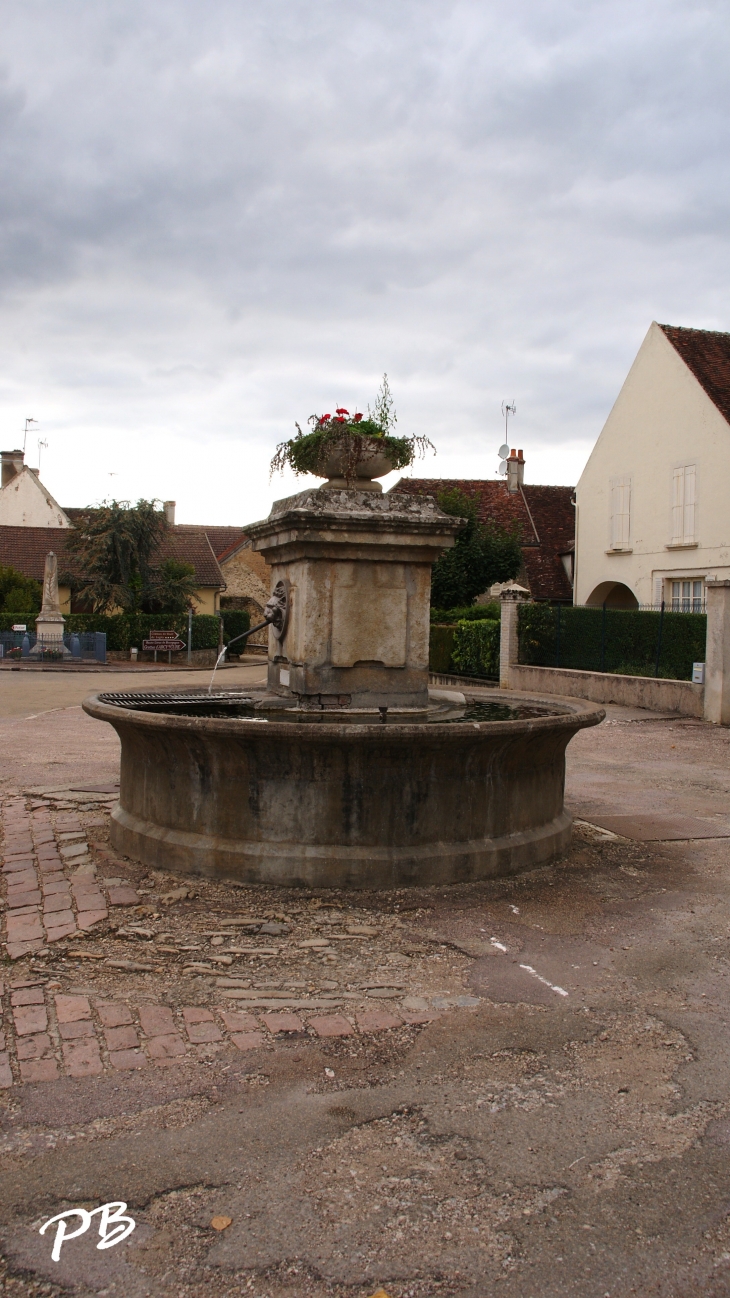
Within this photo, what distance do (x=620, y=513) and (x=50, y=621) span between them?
19206 mm

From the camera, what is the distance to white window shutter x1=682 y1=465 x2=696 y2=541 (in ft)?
73.3

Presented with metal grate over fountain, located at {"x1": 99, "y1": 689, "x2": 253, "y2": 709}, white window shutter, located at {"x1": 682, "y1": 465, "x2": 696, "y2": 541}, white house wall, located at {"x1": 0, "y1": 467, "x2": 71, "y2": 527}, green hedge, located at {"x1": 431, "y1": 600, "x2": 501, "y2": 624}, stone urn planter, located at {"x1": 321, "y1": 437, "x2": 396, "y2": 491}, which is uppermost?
white house wall, located at {"x1": 0, "y1": 467, "x2": 71, "y2": 527}

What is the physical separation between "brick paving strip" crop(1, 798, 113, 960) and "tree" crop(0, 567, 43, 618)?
31.7 m

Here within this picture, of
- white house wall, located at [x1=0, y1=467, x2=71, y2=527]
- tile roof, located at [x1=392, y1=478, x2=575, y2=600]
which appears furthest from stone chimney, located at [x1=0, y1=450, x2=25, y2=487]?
tile roof, located at [x1=392, y1=478, x2=575, y2=600]

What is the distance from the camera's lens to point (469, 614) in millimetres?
24094

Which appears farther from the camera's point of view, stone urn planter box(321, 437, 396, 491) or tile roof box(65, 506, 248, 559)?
tile roof box(65, 506, 248, 559)

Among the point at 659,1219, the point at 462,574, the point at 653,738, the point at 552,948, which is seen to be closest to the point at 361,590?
the point at 552,948

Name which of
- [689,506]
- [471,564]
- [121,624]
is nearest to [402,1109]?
[689,506]

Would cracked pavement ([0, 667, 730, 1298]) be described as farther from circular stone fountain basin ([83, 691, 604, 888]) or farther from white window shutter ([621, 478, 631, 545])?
white window shutter ([621, 478, 631, 545])

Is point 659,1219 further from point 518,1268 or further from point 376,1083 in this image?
point 376,1083

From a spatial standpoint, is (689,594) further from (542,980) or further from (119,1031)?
(119,1031)

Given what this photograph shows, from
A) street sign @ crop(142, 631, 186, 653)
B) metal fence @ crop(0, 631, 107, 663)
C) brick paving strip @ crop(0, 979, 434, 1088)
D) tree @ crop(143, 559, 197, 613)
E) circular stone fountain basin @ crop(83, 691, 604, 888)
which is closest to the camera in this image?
brick paving strip @ crop(0, 979, 434, 1088)

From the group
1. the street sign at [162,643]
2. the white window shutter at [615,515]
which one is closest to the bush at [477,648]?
the white window shutter at [615,515]

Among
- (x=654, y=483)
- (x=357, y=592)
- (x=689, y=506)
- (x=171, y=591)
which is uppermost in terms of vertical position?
(x=654, y=483)
